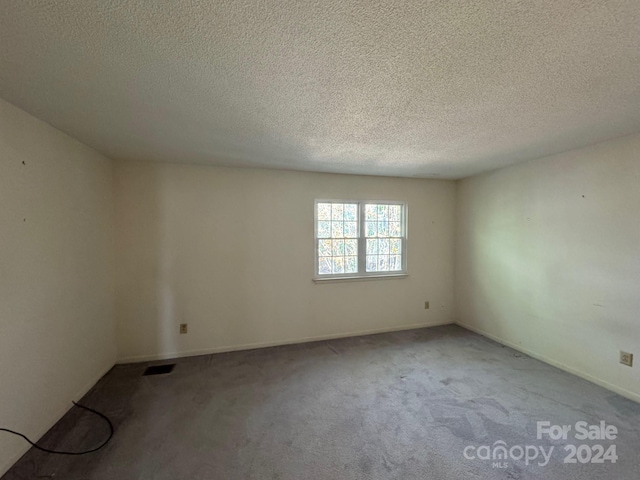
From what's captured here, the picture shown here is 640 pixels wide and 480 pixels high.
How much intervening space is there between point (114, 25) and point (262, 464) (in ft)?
7.88

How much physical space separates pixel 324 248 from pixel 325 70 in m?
2.60

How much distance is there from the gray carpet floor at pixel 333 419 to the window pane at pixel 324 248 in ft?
4.31

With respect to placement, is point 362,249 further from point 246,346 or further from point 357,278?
point 246,346

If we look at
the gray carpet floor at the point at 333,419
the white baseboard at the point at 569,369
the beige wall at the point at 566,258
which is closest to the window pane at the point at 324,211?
the gray carpet floor at the point at 333,419

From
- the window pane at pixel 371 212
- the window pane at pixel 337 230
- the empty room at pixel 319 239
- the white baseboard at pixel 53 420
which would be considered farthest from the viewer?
the window pane at pixel 371 212

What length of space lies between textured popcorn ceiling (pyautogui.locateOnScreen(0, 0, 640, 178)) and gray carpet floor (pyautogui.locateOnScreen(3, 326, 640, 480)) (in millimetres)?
2281

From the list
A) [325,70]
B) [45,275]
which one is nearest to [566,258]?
[325,70]

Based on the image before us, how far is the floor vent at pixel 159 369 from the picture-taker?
2840 millimetres

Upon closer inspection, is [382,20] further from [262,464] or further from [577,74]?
[262,464]

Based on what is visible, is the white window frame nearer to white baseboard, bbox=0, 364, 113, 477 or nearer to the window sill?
the window sill

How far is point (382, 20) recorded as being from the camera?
1.06 metres

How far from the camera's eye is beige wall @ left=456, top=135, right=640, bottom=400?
242 cm

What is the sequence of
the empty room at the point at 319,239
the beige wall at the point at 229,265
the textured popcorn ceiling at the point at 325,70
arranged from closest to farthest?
the textured popcorn ceiling at the point at 325,70
the empty room at the point at 319,239
the beige wall at the point at 229,265

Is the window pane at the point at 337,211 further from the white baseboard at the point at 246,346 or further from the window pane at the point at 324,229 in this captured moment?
the white baseboard at the point at 246,346
